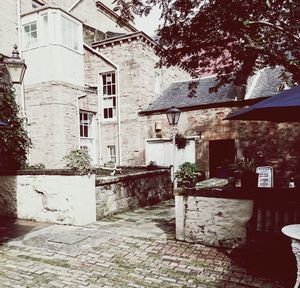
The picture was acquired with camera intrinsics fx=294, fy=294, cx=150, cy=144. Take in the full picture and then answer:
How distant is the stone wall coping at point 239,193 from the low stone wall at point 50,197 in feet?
9.12

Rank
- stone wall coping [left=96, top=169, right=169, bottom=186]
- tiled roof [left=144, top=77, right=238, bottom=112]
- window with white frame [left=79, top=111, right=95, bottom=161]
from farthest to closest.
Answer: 1. window with white frame [left=79, top=111, right=95, bottom=161]
2. tiled roof [left=144, top=77, right=238, bottom=112]
3. stone wall coping [left=96, top=169, right=169, bottom=186]

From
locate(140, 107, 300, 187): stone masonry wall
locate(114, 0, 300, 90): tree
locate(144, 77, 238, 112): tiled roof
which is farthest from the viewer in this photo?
locate(144, 77, 238, 112): tiled roof

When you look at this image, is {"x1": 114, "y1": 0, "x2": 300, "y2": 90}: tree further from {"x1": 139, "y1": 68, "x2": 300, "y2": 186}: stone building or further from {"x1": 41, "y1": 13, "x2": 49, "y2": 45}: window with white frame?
{"x1": 41, "y1": 13, "x2": 49, "y2": 45}: window with white frame

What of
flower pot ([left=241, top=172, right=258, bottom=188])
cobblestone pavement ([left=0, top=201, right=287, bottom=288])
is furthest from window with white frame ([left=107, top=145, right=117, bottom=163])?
flower pot ([left=241, top=172, right=258, bottom=188])

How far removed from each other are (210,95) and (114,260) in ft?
37.0

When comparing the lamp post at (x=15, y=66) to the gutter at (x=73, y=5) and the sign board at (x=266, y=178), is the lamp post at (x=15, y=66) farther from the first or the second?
the gutter at (x=73, y=5)

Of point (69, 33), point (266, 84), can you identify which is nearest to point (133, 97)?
point (69, 33)

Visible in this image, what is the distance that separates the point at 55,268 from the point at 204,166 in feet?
33.6

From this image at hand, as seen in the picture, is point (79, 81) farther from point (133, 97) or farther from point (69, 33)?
point (133, 97)

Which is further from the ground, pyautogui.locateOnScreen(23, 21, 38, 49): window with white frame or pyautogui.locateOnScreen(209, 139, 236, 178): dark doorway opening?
pyautogui.locateOnScreen(23, 21, 38, 49): window with white frame

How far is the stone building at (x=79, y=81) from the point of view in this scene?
1276cm

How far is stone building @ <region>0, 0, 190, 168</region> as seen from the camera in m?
12.8

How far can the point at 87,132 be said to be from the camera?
15.5 meters

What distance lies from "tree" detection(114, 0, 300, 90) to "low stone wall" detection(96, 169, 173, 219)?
4088mm
